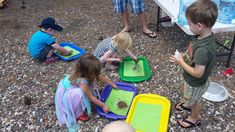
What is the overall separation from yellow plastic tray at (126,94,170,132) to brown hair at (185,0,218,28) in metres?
1.23

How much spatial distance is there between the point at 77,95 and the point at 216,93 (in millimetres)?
1775

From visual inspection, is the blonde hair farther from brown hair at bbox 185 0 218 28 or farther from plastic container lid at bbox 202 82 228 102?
brown hair at bbox 185 0 218 28

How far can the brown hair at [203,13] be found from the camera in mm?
2098

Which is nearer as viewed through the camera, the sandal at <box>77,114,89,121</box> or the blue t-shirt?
the sandal at <box>77,114,89,121</box>

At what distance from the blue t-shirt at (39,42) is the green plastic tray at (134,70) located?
1190mm

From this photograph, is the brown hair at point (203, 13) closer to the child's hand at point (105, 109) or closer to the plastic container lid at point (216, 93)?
the plastic container lid at point (216, 93)

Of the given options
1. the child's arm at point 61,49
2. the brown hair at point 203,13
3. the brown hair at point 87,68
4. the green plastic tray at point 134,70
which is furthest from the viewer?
the child's arm at point 61,49

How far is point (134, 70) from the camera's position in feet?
12.4

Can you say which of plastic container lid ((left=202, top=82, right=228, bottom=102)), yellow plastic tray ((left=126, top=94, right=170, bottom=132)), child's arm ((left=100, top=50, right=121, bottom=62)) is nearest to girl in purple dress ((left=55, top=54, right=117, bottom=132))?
yellow plastic tray ((left=126, top=94, right=170, bottom=132))

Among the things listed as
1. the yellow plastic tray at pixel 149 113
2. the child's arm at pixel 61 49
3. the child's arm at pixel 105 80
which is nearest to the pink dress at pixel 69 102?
the child's arm at pixel 105 80

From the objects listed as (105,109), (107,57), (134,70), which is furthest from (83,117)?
(134,70)

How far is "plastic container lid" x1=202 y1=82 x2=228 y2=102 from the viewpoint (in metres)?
3.15

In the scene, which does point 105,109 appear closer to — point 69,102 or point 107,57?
point 69,102

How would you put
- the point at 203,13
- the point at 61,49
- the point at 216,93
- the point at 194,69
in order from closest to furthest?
the point at 203,13
the point at 194,69
the point at 216,93
the point at 61,49
